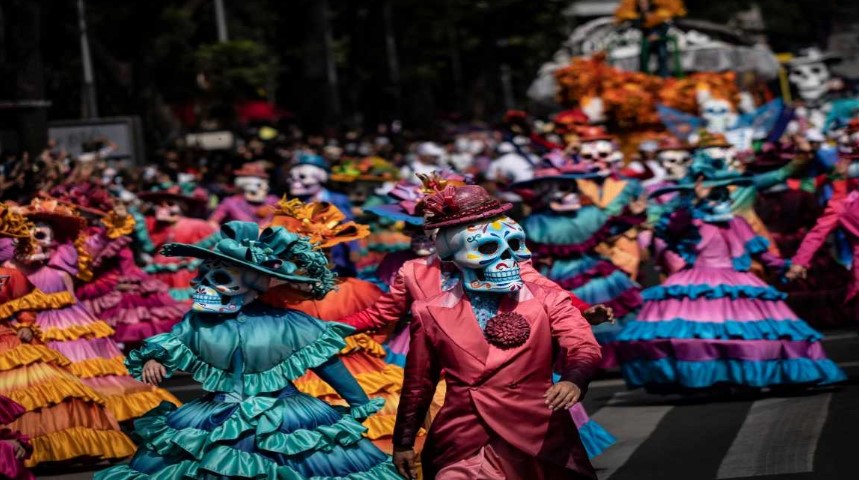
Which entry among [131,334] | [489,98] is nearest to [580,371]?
[131,334]

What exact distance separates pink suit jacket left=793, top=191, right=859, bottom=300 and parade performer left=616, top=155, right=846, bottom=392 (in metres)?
0.76

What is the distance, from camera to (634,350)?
15.1 meters

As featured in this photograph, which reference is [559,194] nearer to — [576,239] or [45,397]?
[576,239]

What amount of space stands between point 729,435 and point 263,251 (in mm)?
4769

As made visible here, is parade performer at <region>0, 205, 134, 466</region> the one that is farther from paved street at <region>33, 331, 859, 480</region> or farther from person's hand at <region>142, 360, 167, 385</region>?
person's hand at <region>142, 360, 167, 385</region>

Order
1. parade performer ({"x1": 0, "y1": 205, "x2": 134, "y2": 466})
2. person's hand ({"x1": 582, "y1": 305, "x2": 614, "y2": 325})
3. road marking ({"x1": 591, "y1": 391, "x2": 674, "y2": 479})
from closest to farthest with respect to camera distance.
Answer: person's hand ({"x1": 582, "y1": 305, "x2": 614, "y2": 325}) → road marking ({"x1": 591, "y1": 391, "x2": 674, "y2": 479}) → parade performer ({"x1": 0, "y1": 205, "x2": 134, "y2": 466})

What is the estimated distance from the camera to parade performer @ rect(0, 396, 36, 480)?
31.3 feet

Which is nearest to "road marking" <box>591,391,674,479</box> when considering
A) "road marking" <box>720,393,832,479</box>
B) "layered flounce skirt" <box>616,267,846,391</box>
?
"layered flounce skirt" <box>616,267,846,391</box>

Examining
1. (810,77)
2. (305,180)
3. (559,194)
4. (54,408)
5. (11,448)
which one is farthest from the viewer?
(810,77)

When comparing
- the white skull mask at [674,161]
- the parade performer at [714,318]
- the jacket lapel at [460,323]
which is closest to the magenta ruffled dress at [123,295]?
the parade performer at [714,318]

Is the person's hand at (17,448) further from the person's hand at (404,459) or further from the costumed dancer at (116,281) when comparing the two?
the costumed dancer at (116,281)

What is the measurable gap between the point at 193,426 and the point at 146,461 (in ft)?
0.91

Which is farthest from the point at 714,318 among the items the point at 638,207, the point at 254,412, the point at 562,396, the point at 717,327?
the point at 562,396

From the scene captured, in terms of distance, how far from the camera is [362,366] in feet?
37.4
